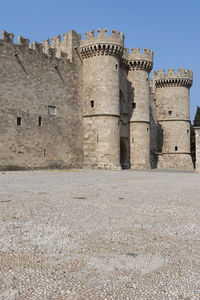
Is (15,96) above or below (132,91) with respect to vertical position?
below

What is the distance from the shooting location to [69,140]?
73.2ft

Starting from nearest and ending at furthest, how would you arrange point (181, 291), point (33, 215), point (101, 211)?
point (181, 291), point (33, 215), point (101, 211)

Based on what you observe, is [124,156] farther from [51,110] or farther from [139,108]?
[51,110]

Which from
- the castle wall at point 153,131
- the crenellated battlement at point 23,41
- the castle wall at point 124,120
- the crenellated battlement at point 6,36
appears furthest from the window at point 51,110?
the castle wall at point 153,131

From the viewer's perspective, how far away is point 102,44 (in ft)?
73.7

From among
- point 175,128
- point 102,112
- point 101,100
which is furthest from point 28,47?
point 175,128

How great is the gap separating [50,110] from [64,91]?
1944 millimetres

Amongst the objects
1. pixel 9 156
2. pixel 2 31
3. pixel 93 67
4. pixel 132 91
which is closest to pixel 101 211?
pixel 9 156

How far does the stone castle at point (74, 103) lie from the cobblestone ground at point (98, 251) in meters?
13.3

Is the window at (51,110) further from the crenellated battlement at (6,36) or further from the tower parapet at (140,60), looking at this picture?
the tower parapet at (140,60)

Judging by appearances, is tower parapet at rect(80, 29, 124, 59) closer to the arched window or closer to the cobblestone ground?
the arched window

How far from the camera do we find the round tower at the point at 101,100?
886 inches

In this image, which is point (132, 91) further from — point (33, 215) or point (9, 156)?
point (33, 215)

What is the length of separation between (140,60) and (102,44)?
16.4 feet
